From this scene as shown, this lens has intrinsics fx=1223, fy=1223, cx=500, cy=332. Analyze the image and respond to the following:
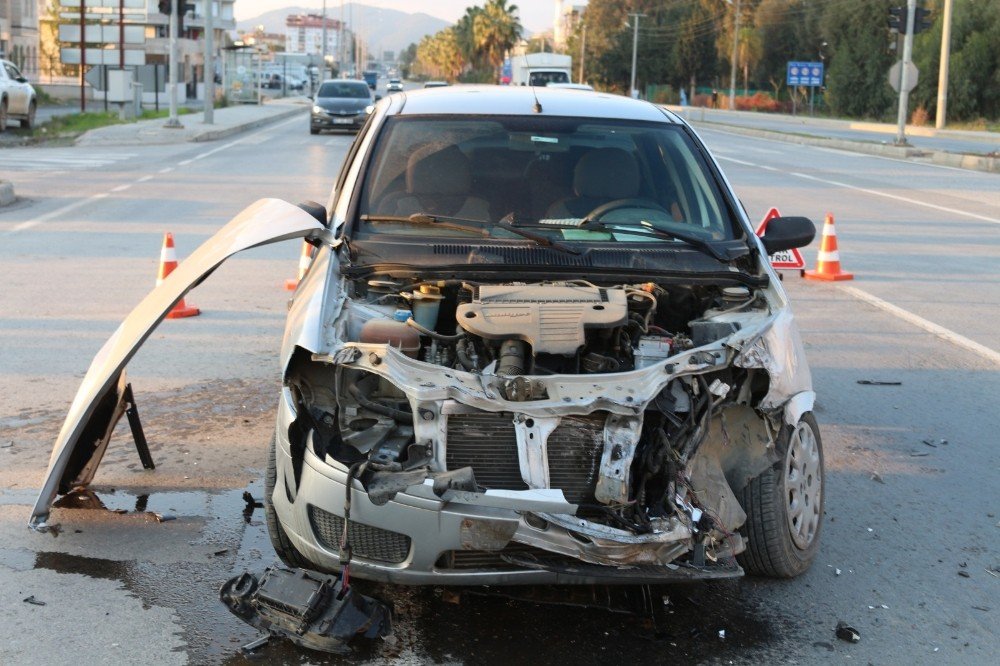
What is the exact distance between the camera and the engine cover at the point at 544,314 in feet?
14.2

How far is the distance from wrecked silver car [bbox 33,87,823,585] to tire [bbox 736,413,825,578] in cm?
1

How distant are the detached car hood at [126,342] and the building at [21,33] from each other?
69715 mm

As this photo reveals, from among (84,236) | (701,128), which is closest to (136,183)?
(84,236)

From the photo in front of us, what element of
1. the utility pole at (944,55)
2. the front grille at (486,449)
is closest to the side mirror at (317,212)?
the front grille at (486,449)

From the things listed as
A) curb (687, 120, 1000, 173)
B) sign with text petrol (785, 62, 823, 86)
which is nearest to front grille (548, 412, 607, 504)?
curb (687, 120, 1000, 173)

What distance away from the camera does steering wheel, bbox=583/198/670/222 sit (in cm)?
558

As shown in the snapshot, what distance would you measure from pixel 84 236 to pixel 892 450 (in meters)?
9.72

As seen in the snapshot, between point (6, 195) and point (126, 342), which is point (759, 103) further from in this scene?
point (126, 342)

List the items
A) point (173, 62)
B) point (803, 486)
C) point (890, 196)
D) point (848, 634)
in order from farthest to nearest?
point (173, 62), point (890, 196), point (803, 486), point (848, 634)

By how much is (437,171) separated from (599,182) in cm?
77

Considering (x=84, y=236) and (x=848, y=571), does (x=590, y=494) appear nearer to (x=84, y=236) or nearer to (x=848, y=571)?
(x=848, y=571)

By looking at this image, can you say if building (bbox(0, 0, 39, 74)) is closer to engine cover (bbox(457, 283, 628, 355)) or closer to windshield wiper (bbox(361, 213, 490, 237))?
windshield wiper (bbox(361, 213, 490, 237))

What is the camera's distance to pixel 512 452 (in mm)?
3949

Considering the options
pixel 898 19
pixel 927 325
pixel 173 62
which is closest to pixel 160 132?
pixel 173 62
